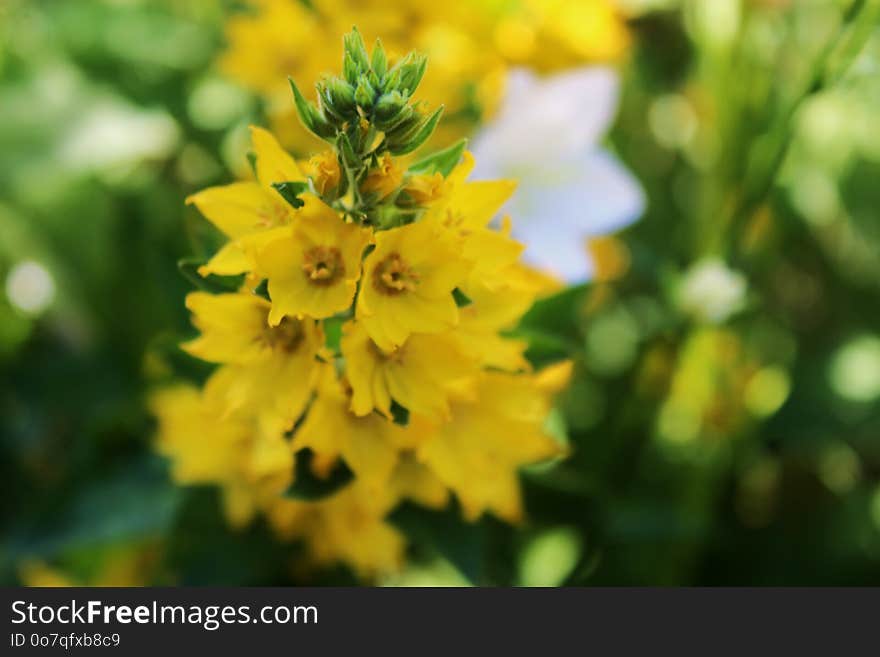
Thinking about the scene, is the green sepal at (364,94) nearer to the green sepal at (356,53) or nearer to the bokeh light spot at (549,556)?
the green sepal at (356,53)

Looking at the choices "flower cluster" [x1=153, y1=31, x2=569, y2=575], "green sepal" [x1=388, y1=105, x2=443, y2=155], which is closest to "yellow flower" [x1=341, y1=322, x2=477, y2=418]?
"flower cluster" [x1=153, y1=31, x2=569, y2=575]

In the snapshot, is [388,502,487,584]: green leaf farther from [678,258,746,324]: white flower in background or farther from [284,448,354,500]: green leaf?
[678,258,746,324]: white flower in background

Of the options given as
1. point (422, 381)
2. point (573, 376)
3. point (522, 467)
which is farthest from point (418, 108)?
point (573, 376)

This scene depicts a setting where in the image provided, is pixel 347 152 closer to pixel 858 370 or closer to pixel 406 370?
pixel 406 370

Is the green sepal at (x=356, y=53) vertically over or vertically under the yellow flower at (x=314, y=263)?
over

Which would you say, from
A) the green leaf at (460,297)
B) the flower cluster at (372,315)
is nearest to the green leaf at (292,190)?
the flower cluster at (372,315)

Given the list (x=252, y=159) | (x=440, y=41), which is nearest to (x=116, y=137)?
(x=440, y=41)
